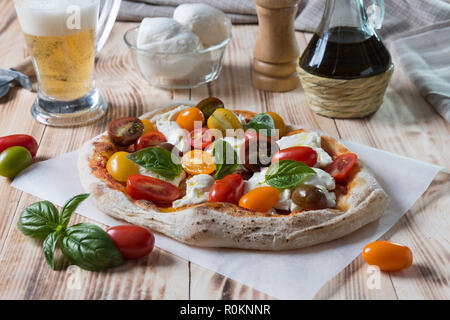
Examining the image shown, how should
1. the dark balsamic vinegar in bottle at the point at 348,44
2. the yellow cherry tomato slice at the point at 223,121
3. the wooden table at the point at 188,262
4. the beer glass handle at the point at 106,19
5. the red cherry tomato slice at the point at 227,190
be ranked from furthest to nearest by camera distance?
the beer glass handle at the point at 106,19, the dark balsamic vinegar in bottle at the point at 348,44, the yellow cherry tomato slice at the point at 223,121, the red cherry tomato slice at the point at 227,190, the wooden table at the point at 188,262

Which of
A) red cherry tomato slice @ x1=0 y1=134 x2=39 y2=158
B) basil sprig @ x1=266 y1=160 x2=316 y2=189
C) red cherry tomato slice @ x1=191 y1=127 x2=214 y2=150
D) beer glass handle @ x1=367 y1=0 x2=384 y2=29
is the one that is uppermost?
beer glass handle @ x1=367 y1=0 x2=384 y2=29

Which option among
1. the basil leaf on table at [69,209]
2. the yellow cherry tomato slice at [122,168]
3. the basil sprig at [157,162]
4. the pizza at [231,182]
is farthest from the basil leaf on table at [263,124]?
the basil leaf on table at [69,209]

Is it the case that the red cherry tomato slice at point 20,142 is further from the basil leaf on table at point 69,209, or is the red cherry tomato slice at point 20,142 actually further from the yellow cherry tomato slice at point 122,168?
the basil leaf on table at point 69,209

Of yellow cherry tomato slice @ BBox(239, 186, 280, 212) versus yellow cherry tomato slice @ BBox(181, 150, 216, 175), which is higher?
yellow cherry tomato slice @ BBox(239, 186, 280, 212)

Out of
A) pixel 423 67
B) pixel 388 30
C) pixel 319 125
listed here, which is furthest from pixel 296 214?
pixel 388 30

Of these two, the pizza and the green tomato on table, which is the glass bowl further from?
the green tomato on table

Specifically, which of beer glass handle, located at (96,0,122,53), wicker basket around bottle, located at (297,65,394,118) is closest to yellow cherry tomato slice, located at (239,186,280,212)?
wicker basket around bottle, located at (297,65,394,118)

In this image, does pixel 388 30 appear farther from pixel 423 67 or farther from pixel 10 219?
pixel 10 219

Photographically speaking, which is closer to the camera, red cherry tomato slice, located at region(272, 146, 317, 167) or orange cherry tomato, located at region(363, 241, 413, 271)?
orange cherry tomato, located at region(363, 241, 413, 271)
